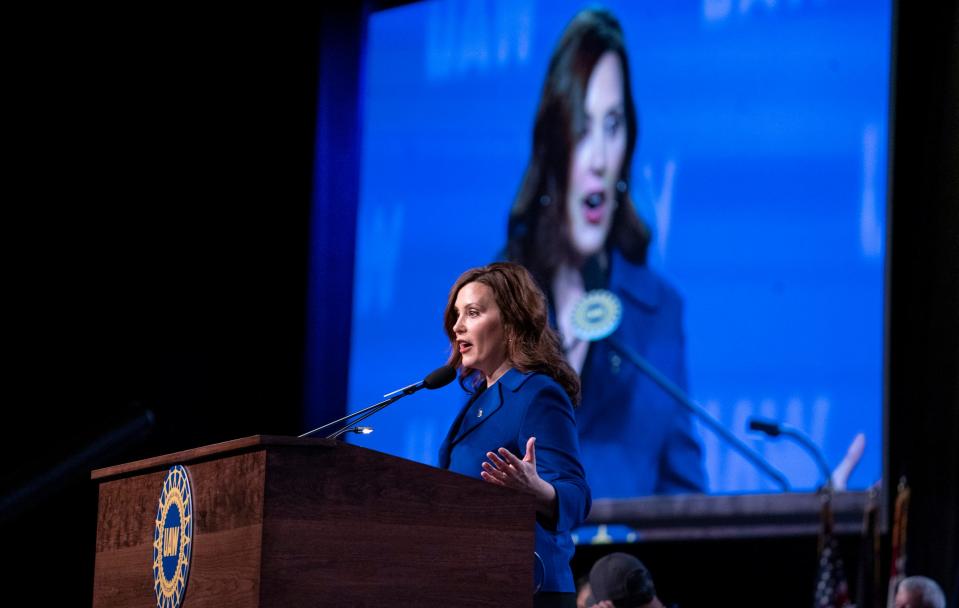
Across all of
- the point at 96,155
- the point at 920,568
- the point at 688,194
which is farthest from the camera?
the point at 96,155

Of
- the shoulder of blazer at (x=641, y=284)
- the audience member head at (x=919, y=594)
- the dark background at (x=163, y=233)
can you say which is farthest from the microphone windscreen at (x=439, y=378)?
the dark background at (x=163, y=233)

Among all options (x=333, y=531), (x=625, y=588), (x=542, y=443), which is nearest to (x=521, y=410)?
(x=542, y=443)

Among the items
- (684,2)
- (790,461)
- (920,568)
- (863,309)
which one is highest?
(684,2)

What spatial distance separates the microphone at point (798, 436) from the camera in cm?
438

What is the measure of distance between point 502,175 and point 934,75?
184 cm

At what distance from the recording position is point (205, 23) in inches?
239

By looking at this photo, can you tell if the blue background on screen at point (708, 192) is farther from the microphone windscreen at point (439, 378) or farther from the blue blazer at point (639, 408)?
the microphone windscreen at point (439, 378)

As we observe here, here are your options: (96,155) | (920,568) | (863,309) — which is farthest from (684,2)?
(96,155)

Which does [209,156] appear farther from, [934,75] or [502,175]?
[934,75]

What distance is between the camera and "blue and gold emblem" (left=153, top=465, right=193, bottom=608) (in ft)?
6.73

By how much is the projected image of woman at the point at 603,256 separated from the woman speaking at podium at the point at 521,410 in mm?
2158

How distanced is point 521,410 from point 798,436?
7.36 ft

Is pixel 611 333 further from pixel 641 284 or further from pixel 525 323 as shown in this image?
pixel 525 323

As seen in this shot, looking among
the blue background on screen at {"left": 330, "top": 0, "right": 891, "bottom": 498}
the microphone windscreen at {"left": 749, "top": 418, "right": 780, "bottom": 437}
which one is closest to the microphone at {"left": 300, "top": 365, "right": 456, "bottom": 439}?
the microphone windscreen at {"left": 749, "top": 418, "right": 780, "bottom": 437}
